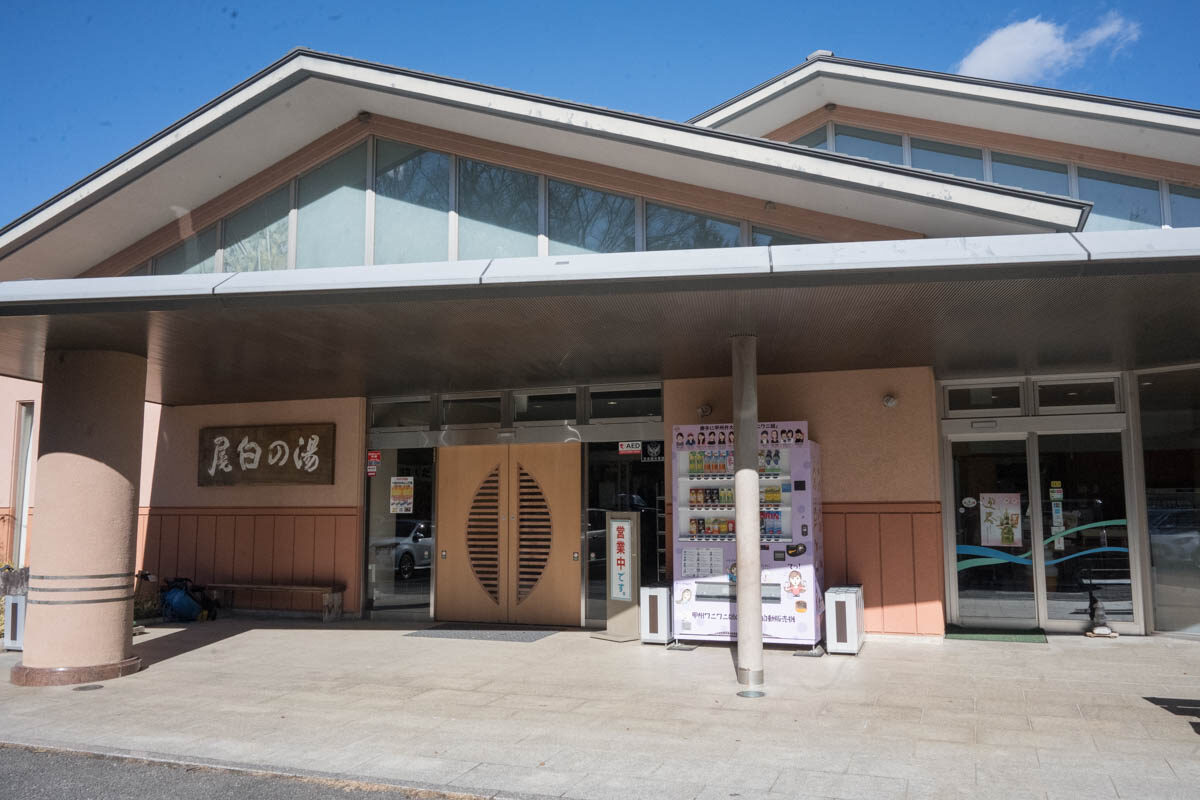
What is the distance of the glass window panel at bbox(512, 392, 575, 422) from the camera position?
11.3 m

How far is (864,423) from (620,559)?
3106 mm

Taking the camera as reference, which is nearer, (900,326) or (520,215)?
(900,326)

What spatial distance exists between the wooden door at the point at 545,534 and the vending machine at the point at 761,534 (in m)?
1.86

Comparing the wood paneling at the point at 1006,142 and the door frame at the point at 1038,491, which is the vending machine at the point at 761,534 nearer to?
the door frame at the point at 1038,491

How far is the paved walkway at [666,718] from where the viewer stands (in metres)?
5.16

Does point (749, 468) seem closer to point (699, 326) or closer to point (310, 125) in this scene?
point (699, 326)

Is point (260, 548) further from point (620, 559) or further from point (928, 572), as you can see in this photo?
point (928, 572)

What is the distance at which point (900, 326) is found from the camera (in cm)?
760

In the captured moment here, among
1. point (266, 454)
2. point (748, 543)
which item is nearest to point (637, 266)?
point (748, 543)

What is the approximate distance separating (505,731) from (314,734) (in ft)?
4.32

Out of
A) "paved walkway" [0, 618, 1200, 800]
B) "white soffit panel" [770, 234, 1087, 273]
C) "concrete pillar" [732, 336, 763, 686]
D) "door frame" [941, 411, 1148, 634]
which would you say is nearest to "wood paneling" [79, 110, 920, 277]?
"concrete pillar" [732, 336, 763, 686]

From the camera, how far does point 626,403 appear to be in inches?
433

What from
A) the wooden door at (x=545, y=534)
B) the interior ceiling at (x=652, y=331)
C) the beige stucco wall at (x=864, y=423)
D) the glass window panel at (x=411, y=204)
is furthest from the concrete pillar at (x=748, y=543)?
the wooden door at (x=545, y=534)

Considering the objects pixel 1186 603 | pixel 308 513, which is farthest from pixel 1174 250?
pixel 308 513
